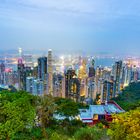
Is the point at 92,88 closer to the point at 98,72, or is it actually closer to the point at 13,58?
the point at 98,72

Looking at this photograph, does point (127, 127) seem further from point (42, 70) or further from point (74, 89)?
point (42, 70)

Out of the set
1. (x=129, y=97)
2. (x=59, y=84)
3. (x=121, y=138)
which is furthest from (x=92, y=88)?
(x=121, y=138)

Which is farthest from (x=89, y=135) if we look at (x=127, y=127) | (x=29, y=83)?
(x=29, y=83)

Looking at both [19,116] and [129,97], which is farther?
[129,97]

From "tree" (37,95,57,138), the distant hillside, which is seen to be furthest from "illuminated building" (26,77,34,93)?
"tree" (37,95,57,138)

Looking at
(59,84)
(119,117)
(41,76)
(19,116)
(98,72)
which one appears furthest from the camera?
(98,72)

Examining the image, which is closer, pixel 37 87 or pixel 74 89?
pixel 74 89

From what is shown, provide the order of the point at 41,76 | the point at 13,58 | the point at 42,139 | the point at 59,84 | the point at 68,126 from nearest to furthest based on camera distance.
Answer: the point at 42,139 < the point at 68,126 < the point at 59,84 < the point at 41,76 < the point at 13,58

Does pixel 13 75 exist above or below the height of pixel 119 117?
below
